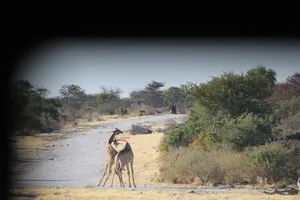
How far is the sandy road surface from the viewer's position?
29.1 feet

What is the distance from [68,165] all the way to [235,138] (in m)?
4.49

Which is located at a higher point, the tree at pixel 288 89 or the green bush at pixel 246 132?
the tree at pixel 288 89

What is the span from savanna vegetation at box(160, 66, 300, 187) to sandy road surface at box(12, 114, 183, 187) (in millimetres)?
1824

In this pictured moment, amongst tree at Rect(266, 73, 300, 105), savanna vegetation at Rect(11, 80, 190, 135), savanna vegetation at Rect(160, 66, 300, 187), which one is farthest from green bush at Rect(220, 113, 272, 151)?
savanna vegetation at Rect(11, 80, 190, 135)

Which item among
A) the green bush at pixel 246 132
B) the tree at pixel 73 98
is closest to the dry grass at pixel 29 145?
the tree at pixel 73 98

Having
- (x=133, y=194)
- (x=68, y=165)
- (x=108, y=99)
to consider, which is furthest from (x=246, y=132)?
(x=108, y=99)

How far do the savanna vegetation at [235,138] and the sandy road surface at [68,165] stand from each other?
182cm

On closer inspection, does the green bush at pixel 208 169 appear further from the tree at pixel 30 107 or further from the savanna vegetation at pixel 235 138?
the tree at pixel 30 107

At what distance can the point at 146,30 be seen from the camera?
5812 millimetres

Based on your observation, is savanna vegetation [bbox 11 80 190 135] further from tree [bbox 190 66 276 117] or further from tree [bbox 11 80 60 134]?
tree [bbox 190 66 276 117]

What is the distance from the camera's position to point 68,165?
35.6 ft

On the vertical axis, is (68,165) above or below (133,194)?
above

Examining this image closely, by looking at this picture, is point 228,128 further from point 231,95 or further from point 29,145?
point 29,145

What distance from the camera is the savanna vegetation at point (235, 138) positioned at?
8.53 m
